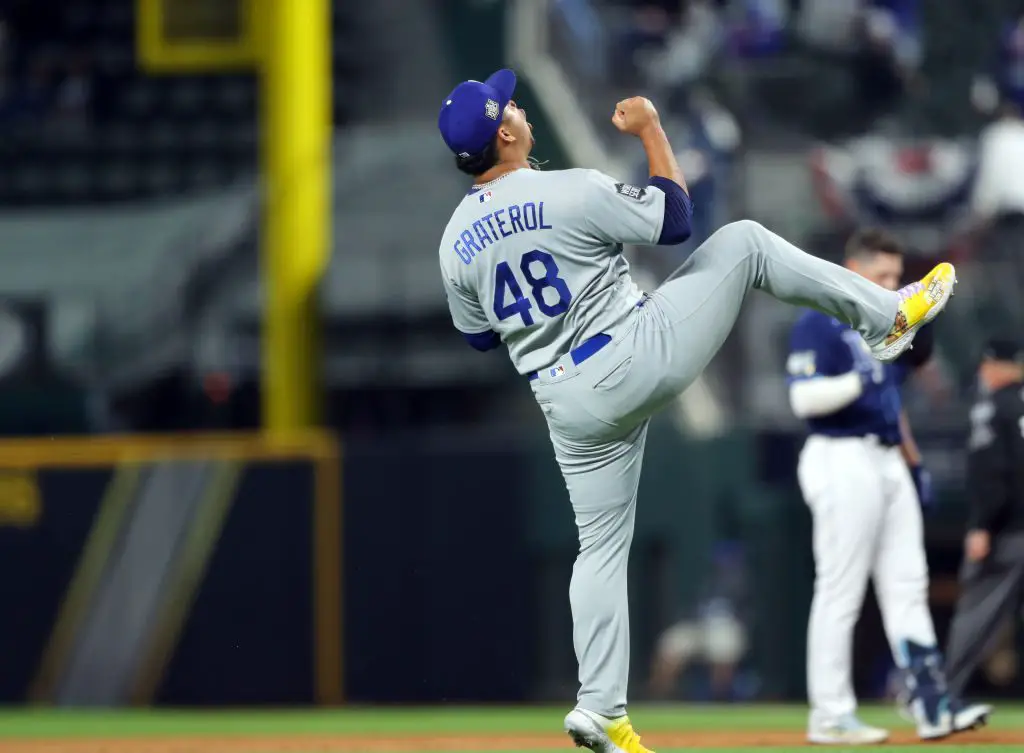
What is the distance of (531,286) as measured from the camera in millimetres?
6129

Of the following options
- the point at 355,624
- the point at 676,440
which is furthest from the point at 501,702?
the point at 676,440

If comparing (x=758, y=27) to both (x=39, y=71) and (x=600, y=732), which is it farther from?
(x=600, y=732)

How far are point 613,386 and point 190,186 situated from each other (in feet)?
35.3

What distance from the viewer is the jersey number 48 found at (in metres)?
6.10

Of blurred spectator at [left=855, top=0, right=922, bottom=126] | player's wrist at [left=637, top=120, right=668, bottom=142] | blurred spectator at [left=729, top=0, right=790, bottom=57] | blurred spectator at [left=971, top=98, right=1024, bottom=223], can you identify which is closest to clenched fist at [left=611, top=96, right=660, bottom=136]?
player's wrist at [left=637, top=120, right=668, bottom=142]

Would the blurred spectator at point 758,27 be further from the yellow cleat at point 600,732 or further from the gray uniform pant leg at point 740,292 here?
the yellow cleat at point 600,732

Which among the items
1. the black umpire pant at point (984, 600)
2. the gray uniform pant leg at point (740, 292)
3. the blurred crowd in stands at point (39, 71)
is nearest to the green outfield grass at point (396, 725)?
the black umpire pant at point (984, 600)

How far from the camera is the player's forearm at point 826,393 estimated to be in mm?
7691

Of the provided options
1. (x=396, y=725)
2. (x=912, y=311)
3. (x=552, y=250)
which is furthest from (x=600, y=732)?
(x=396, y=725)

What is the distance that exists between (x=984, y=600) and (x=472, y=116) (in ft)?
14.1

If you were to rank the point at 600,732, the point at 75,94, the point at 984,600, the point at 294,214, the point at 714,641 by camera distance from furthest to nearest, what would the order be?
the point at 75,94, the point at 294,214, the point at 714,641, the point at 984,600, the point at 600,732

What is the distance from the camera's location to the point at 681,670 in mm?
11375

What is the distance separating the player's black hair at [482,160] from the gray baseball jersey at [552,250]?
0.06 m

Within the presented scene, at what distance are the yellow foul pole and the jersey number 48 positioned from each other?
22.4 ft
